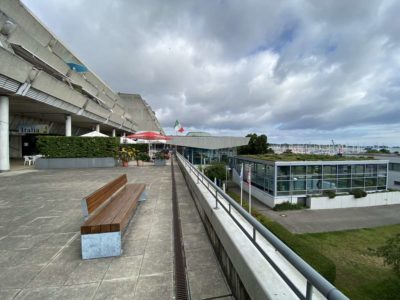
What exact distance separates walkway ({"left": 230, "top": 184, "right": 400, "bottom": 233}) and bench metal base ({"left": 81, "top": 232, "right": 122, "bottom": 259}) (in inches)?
634

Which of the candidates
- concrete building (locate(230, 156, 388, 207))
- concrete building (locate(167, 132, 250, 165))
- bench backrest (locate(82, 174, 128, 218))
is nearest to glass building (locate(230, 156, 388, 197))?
concrete building (locate(230, 156, 388, 207))

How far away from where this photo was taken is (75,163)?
622 inches

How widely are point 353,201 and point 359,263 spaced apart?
1431 centimetres

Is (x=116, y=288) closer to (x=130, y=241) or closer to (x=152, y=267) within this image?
(x=152, y=267)

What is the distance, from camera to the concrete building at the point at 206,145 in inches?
1437

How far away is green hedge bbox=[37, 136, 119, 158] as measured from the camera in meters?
15.2

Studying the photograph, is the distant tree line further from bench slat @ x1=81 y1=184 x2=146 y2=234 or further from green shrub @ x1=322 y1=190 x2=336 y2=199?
bench slat @ x1=81 y1=184 x2=146 y2=234

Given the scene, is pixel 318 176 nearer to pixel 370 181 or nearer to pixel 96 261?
pixel 370 181

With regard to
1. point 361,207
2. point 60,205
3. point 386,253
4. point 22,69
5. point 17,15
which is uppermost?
point 17,15

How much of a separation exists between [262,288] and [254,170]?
82.4ft

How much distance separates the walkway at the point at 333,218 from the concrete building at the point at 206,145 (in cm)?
1693

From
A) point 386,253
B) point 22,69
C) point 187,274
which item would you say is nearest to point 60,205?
point 187,274

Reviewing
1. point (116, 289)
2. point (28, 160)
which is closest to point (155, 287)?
point (116, 289)

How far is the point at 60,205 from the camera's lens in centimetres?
584
